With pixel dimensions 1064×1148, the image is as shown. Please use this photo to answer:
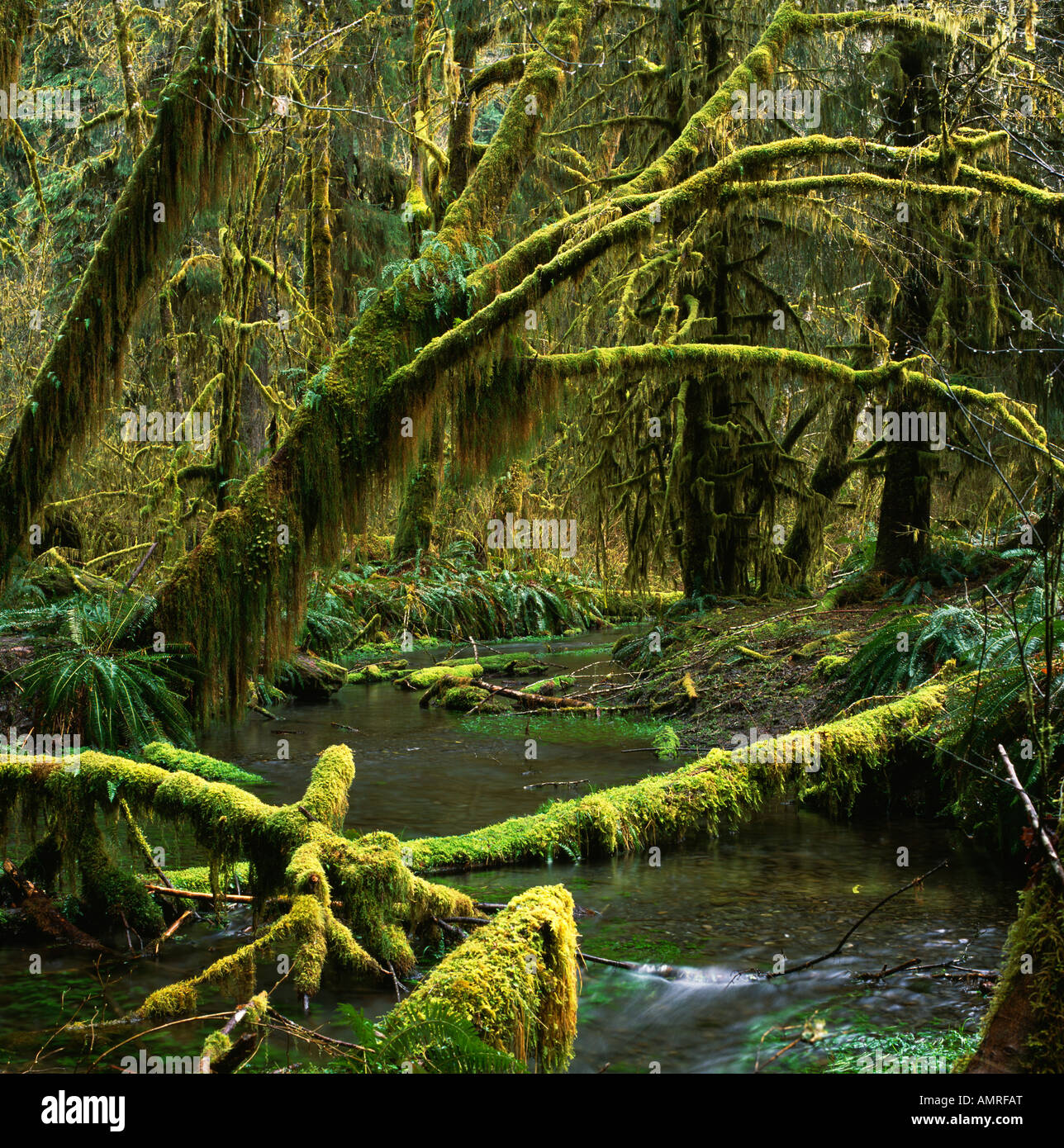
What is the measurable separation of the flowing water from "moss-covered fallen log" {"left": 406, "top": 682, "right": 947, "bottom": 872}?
13 cm

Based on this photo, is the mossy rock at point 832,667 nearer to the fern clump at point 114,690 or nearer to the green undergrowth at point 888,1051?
the green undergrowth at point 888,1051

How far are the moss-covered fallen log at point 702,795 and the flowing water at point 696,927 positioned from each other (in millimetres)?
130

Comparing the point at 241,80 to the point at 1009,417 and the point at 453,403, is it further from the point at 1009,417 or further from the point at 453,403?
the point at 1009,417

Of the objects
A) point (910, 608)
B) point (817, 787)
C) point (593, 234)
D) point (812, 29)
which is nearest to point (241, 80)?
point (593, 234)

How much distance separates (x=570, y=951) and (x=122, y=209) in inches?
256

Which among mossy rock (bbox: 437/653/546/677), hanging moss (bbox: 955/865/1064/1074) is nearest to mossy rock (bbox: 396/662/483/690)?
mossy rock (bbox: 437/653/546/677)

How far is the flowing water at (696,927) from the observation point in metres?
3.76

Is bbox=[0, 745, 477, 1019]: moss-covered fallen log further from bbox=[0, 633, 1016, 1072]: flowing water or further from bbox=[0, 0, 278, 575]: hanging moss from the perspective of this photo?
bbox=[0, 0, 278, 575]: hanging moss

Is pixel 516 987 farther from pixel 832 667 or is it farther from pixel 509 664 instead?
pixel 509 664

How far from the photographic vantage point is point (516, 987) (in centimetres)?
288

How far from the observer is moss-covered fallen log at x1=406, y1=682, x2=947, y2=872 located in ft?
17.9

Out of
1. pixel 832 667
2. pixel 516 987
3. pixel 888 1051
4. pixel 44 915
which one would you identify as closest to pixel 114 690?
pixel 44 915

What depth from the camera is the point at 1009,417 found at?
27.5 ft

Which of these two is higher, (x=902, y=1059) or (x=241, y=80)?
(x=241, y=80)
